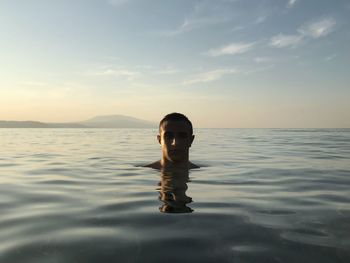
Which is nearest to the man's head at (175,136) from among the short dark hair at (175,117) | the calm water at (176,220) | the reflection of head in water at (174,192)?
the short dark hair at (175,117)

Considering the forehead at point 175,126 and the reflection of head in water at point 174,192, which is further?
the forehead at point 175,126

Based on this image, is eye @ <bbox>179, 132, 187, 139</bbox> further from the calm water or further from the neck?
the calm water

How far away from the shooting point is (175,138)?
7660mm

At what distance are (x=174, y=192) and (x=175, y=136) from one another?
2457mm

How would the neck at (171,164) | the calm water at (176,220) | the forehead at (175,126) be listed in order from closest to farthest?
the calm water at (176,220) < the forehead at (175,126) < the neck at (171,164)

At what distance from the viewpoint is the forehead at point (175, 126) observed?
7.66m

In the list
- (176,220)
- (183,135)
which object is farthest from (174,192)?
(183,135)

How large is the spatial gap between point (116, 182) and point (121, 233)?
3529 mm

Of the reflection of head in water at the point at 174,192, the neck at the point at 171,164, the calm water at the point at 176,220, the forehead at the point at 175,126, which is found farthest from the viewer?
the neck at the point at 171,164

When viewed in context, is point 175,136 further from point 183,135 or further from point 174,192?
point 174,192

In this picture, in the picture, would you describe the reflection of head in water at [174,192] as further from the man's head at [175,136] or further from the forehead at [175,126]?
the forehead at [175,126]

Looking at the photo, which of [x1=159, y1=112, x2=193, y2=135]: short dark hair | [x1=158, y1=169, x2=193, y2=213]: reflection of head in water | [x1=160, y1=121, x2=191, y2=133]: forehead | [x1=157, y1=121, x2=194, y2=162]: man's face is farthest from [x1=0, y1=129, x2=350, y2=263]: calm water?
[x1=159, y1=112, x2=193, y2=135]: short dark hair

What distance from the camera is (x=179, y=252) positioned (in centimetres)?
261

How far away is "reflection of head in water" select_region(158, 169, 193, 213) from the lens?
163 inches
